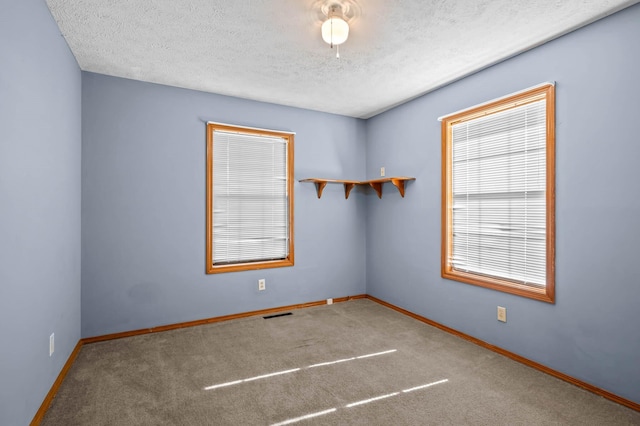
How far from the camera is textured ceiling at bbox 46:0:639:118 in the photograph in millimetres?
2098

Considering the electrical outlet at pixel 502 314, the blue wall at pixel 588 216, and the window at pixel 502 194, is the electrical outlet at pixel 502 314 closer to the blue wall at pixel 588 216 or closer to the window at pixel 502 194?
the blue wall at pixel 588 216

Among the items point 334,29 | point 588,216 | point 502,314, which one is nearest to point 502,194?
point 588,216

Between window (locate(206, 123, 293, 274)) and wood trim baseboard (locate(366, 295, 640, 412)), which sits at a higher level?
window (locate(206, 123, 293, 274))

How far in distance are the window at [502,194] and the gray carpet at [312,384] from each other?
726mm

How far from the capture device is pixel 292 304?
4.07m

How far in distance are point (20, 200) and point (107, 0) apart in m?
1.33

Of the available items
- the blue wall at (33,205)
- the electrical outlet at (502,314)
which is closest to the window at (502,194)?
the electrical outlet at (502,314)

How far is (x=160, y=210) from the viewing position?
3.36 metres

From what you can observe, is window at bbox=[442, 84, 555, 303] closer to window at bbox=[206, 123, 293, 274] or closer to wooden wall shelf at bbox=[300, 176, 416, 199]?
wooden wall shelf at bbox=[300, 176, 416, 199]

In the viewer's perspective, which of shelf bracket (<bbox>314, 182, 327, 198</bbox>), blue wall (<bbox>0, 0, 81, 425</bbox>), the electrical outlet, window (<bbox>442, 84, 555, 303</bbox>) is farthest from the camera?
shelf bracket (<bbox>314, 182, 327, 198</bbox>)

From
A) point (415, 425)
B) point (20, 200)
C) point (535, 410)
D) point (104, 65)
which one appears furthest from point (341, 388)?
point (104, 65)

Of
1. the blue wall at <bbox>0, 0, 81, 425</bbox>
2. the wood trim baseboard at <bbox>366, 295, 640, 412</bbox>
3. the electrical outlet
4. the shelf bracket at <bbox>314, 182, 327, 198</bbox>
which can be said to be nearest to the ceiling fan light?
the blue wall at <bbox>0, 0, 81, 425</bbox>

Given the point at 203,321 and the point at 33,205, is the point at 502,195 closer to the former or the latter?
the point at 203,321

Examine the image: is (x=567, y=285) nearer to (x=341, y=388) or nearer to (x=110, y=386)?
(x=341, y=388)
